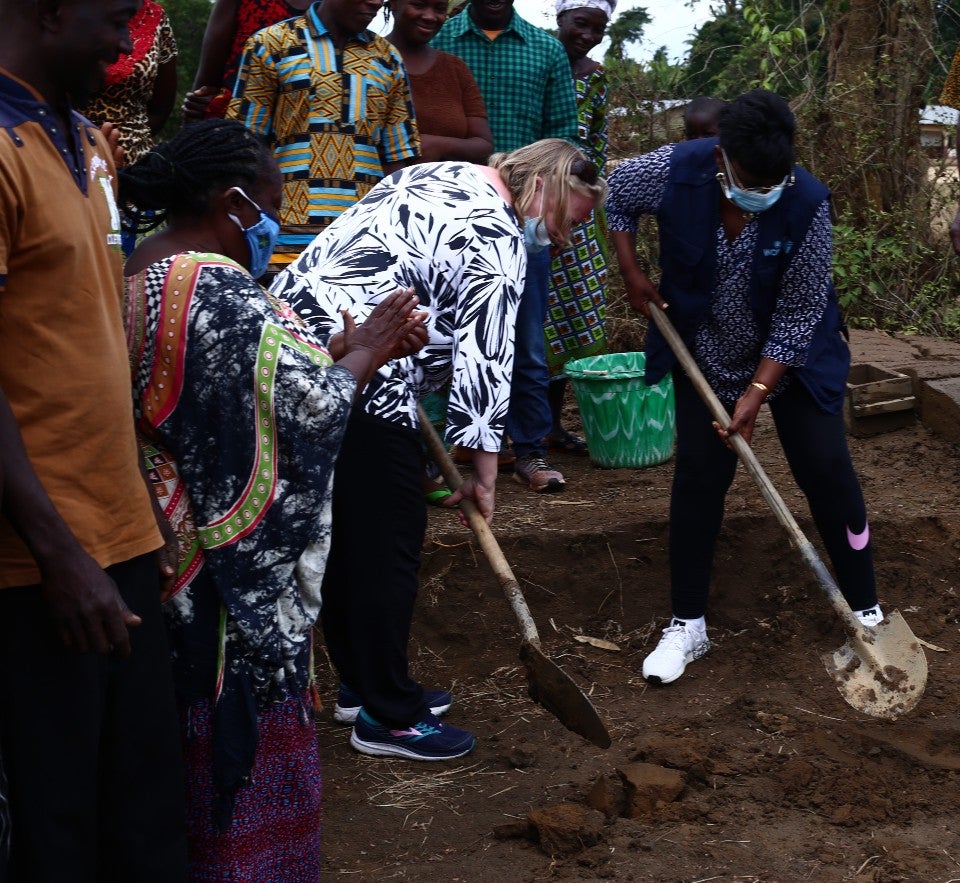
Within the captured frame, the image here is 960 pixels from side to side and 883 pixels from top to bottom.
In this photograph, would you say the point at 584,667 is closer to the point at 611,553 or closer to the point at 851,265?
the point at 611,553

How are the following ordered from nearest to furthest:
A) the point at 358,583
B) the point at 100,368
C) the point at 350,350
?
1. the point at 100,368
2. the point at 350,350
3. the point at 358,583

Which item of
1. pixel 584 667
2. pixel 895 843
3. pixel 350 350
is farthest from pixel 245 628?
pixel 584 667

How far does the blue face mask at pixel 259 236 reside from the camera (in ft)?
8.21

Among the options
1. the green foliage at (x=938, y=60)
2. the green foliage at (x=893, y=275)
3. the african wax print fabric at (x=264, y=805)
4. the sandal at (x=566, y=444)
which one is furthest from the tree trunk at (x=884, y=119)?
the african wax print fabric at (x=264, y=805)

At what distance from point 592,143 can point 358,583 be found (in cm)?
332

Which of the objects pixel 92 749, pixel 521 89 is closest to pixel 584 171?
pixel 92 749

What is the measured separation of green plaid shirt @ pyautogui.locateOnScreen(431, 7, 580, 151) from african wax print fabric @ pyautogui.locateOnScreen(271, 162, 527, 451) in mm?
2341

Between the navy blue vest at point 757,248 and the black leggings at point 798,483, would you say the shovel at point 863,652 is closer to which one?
the black leggings at point 798,483

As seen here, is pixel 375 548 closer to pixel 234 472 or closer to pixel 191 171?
pixel 234 472

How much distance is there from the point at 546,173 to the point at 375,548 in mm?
1118

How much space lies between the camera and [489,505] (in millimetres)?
3375

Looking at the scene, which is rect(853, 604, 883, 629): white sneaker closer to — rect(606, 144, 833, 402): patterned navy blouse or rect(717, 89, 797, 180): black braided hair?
rect(606, 144, 833, 402): patterned navy blouse

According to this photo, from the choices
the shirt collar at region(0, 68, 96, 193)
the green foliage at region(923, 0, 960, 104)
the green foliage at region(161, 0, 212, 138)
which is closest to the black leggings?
the shirt collar at region(0, 68, 96, 193)

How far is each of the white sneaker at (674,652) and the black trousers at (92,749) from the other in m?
2.20
